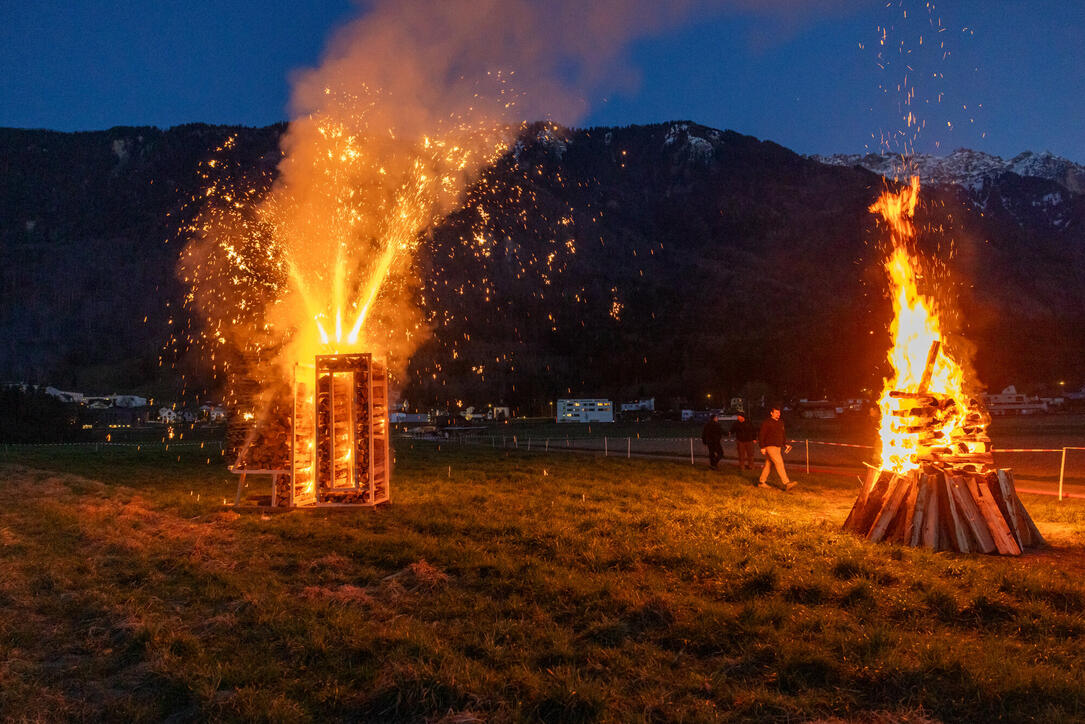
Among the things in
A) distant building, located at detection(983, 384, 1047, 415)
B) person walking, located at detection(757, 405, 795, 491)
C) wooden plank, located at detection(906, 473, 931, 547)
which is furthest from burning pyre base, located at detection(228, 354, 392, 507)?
distant building, located at detection(983, 384, 1047, 415)

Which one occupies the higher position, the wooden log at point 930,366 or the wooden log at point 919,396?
the wooden log at point 930,366

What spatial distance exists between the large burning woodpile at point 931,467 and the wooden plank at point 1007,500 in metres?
0.01

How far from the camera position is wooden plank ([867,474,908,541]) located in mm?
9758

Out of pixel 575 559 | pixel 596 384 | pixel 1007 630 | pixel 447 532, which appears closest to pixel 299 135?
pixel 447 532

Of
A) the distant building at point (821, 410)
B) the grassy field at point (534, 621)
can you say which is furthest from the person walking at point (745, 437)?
the distant building at point (821, 410)

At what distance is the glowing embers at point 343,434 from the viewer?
13.9 m

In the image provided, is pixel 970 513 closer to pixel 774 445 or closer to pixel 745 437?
pixel 774 445

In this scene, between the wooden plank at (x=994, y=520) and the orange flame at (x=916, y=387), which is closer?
the wooden plank at (x=994, y=520)

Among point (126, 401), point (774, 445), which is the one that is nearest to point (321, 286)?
point (774, 445)

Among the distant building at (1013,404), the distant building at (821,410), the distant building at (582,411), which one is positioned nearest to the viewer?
the distant building at (1013,404)

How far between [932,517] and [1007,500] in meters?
1.15

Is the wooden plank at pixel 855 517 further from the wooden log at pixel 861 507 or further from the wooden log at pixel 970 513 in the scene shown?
the wooden log at pixel 970 513

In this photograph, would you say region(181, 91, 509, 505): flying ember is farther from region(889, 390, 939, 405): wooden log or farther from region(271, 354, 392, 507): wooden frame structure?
region(889, 390, 939, 405): wooden log

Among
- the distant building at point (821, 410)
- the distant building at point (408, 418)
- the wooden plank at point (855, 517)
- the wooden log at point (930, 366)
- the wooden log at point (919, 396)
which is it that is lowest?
the distant building at point (408, 418)
